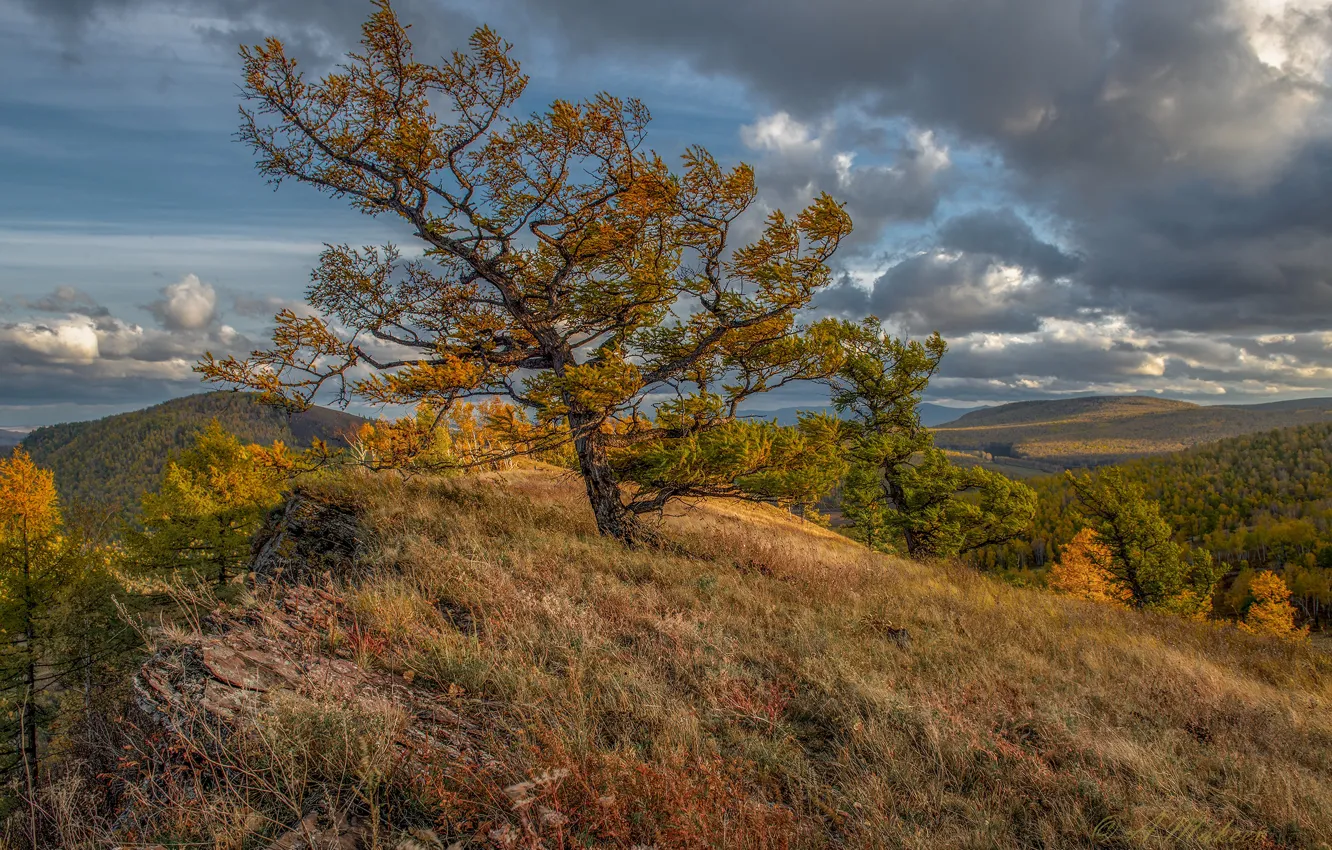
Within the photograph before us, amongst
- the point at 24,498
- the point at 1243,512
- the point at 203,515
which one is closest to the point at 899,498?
the point at 203,515

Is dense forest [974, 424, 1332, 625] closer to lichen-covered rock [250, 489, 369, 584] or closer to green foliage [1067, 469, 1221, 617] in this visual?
green foliage [1067, 469, 1221, 617]

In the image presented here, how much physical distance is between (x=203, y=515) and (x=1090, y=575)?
2281 inches

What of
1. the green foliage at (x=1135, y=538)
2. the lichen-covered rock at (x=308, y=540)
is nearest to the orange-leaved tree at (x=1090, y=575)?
the green foliage at (x=1135, y=538)

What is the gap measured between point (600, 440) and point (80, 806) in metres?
8.35

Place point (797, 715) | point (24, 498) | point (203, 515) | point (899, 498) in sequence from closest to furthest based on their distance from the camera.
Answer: point (797, 715)
point (203, 515)
point (24, 498)
point (899, 498)

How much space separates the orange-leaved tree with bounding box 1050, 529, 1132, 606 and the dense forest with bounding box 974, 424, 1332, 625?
18395mm

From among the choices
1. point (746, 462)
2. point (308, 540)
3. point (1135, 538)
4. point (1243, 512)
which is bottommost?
point (1243, 512)

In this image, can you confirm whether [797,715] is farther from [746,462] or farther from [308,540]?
[308,540]

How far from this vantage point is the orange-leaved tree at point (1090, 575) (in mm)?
36906

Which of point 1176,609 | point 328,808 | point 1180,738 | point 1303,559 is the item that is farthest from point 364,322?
point 1303,559

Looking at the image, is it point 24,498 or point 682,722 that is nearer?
point 682,722

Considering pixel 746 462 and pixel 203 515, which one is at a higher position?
pixel 746 462

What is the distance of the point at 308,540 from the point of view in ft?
26.7

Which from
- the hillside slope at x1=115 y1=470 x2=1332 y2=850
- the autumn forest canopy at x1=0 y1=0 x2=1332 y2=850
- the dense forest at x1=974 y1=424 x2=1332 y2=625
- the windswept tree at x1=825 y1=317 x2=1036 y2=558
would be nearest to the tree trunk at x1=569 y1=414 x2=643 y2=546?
the autumn forest canopy at x1=0 y1=0 x2=1332 y2=850
